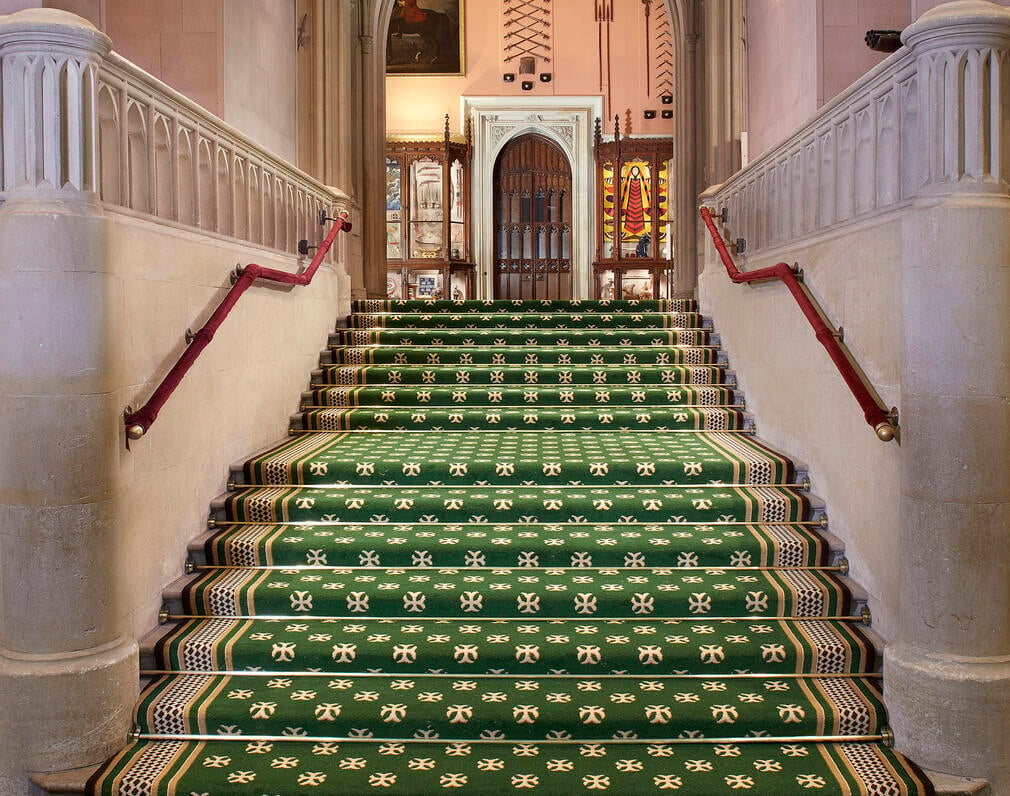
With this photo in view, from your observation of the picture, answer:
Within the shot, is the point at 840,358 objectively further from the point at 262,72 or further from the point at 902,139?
the point at 262,72

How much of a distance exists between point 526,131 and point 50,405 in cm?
1052

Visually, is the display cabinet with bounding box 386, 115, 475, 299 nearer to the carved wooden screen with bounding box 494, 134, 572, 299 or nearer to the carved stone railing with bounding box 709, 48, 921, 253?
the carved wooden screen with bounding box 494, 134, 572, 299

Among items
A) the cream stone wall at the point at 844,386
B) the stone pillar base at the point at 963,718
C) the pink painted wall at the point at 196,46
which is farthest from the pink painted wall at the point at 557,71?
the stone pillar base at the point at 963,718

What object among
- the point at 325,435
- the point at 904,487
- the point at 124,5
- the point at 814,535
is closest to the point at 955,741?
the point at 904,487

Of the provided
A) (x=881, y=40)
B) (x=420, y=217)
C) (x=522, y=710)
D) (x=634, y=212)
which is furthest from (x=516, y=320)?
(x=634, y=212)

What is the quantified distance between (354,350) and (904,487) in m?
3.74

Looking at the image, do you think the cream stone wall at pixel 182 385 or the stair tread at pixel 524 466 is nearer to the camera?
the cream stone wall at pixel 182 385

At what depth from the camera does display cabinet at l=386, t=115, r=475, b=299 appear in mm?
11531

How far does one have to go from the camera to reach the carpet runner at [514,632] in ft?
8.34

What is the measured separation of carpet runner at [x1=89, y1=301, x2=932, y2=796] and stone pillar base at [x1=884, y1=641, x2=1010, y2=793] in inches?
4.4

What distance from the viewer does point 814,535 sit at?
3.50 m

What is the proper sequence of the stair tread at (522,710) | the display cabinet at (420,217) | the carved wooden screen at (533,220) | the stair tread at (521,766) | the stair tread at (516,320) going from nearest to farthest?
1. the stair tread at (521,766)
2. the stair tread at (522,710)
3. the stair tread at (516,320)
4. the display cabinet at (420,217)
5. the carved wooden screen at (533,220)

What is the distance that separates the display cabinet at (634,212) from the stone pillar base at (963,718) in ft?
31.0

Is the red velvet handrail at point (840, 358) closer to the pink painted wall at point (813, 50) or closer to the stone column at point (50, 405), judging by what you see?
the pink painted wall at point (813, 50)
